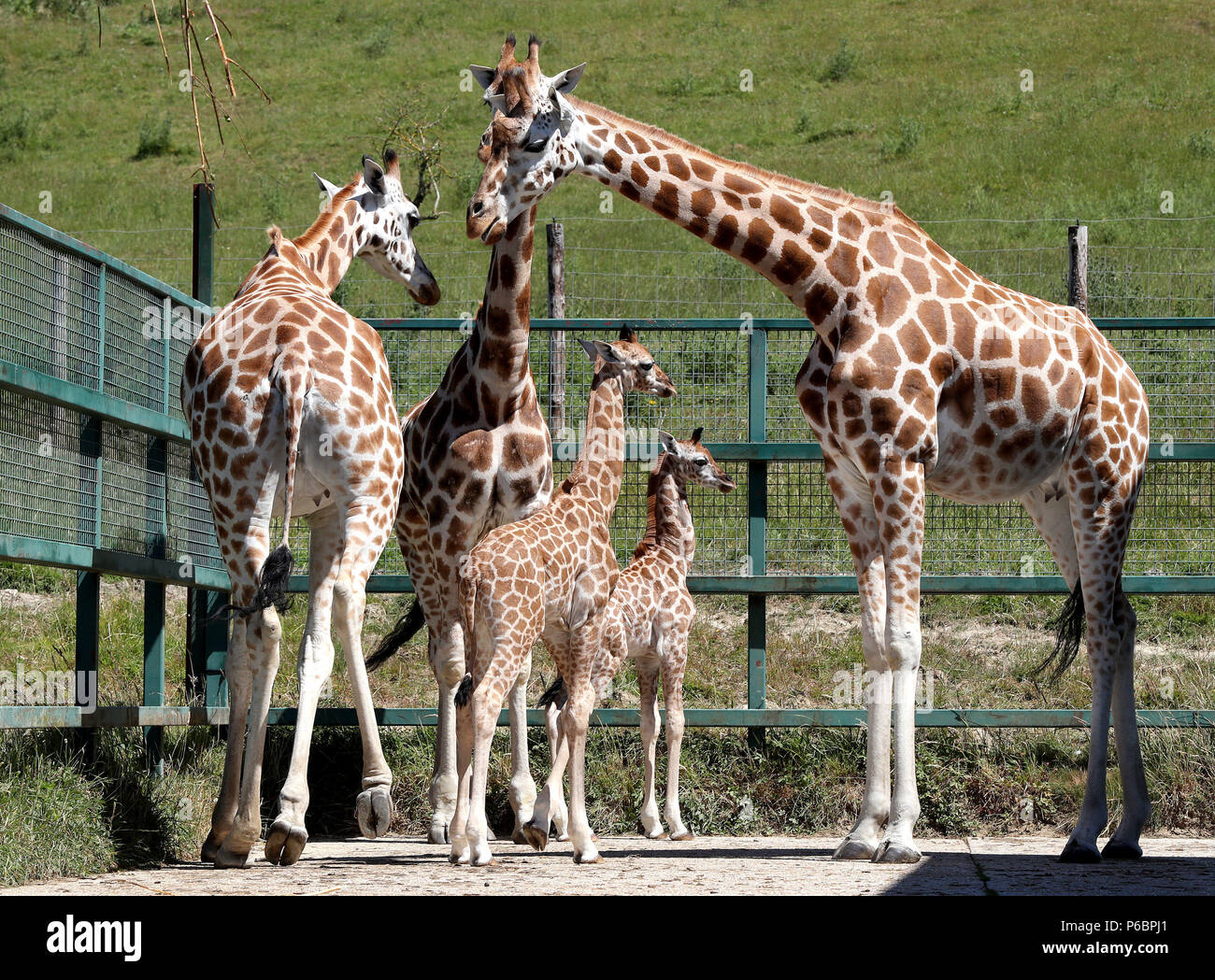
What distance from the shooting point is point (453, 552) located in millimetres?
7777

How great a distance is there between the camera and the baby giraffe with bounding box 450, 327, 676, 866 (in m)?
6.62

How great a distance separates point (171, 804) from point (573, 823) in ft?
6.85

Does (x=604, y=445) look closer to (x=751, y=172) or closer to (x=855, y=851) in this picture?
A: (x=751, y=172)

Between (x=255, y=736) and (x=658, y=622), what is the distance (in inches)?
91.9

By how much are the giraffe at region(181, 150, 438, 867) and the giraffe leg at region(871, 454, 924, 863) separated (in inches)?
92.1

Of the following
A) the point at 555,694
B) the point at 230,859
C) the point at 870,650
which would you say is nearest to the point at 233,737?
the point at 230,859

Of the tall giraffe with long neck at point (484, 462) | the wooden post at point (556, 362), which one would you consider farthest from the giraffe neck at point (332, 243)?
the wooden post at point (556, 362)

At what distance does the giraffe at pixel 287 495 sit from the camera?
255 inches

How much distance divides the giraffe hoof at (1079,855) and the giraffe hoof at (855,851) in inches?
35.7

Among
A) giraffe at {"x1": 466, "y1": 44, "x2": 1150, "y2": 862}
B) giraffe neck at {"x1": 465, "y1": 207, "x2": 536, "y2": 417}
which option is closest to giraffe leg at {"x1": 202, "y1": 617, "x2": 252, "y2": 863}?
giraffe neck at {"x1": 465, "y1": 207, "x2": 536, "y2": 417}

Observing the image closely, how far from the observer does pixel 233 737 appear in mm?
6906

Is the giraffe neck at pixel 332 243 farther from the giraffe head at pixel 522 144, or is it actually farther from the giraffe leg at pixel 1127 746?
the giraffe leg at pixel 1127 746

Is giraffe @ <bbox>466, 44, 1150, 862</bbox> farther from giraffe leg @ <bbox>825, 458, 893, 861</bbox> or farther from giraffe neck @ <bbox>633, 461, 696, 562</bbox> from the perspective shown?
giraffe neck @ <bbox>633, 461, 696, 562</bbox>

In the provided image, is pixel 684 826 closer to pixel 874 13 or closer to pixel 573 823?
pixel 573 823
